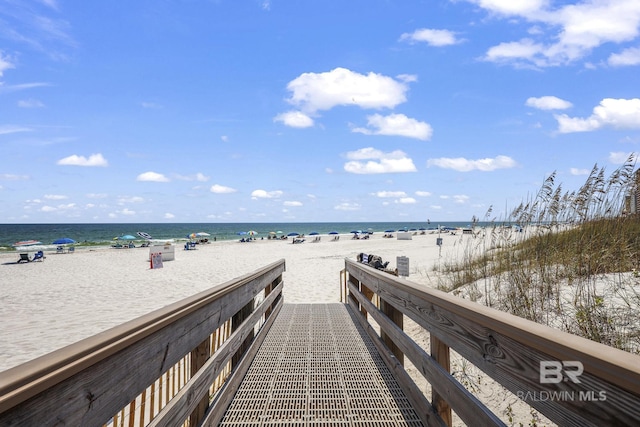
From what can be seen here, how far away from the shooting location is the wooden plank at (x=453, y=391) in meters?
1.69

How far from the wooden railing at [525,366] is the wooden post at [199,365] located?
4.93 feet

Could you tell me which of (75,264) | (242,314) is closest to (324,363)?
(242,314)

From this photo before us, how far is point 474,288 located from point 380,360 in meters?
3.31

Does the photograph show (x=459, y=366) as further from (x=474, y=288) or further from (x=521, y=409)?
(x=474, y=288)

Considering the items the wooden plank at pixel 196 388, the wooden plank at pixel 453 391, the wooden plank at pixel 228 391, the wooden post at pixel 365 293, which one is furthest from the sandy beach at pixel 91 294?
the wooden plank at pixel 453 391

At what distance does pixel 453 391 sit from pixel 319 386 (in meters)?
1.81

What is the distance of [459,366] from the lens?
4.56m

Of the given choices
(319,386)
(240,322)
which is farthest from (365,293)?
(240,322)

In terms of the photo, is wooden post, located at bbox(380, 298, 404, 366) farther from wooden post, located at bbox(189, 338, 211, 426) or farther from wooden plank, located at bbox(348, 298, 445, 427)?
wooden post, located at bbox(189, 338, 211, 426)

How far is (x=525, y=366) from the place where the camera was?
1.42 m

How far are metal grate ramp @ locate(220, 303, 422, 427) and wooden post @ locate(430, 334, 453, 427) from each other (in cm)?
44

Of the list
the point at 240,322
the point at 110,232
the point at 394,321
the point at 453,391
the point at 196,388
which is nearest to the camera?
the point at 453,391

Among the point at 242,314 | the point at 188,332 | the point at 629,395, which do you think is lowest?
the point at 242,314

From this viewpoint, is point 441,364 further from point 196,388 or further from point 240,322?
point 240,322
